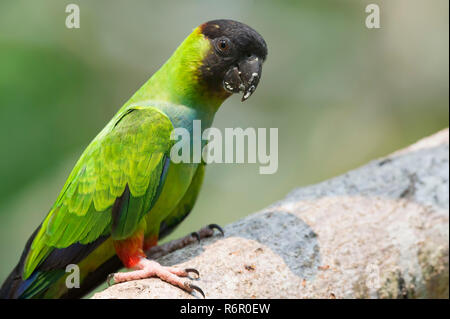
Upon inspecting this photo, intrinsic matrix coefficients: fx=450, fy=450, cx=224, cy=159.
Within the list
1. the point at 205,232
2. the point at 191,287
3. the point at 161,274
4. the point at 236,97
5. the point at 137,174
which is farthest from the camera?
the point at 236,97

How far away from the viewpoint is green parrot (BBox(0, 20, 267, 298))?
113 inches

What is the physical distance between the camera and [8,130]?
640 cm

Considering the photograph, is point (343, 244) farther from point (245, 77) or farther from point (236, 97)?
point (236, 97)

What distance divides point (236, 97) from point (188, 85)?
5.21 metres

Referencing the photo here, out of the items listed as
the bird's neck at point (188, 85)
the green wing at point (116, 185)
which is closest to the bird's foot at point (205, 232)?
the green wing at point (116, 185)

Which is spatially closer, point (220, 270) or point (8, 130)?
point (220, 270)

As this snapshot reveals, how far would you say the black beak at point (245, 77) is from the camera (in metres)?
3.05

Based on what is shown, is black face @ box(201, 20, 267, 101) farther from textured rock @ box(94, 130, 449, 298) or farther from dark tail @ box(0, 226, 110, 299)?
dark tail @ box(0, 226, 110, 299)

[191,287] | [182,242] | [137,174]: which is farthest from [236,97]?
[191,287]

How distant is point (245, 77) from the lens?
3.06 m

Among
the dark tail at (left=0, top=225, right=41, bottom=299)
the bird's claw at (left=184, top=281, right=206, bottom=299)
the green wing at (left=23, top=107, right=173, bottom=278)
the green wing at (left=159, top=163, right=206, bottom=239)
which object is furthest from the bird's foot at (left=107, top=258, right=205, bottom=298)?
the green wing at (left=159, top=163, right=206, bottom=239)

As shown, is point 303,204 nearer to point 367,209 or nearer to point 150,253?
point 367,209
